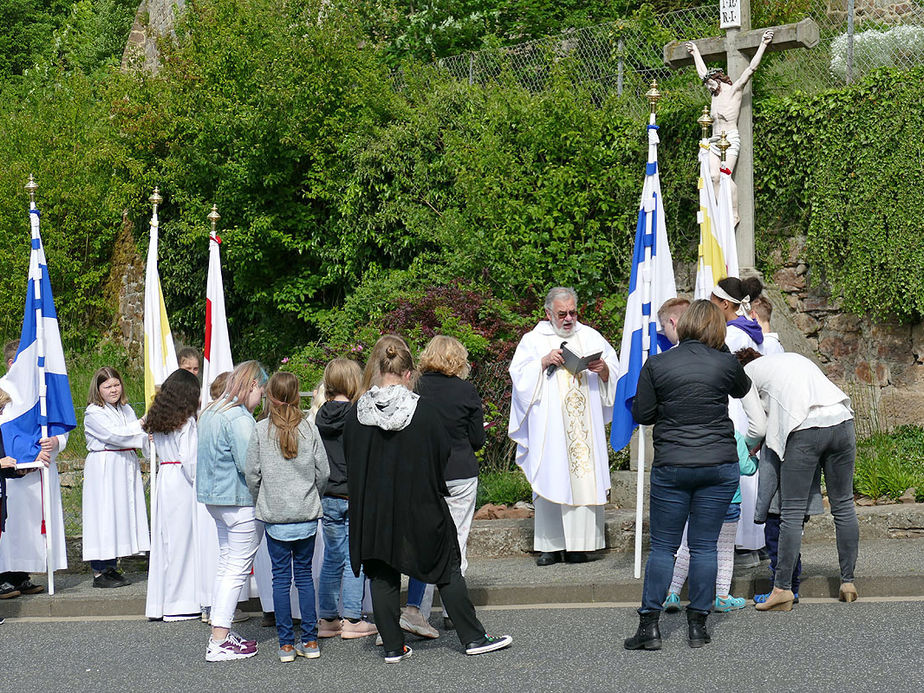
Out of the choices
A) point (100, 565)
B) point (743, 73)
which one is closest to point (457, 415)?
point (100, 565)

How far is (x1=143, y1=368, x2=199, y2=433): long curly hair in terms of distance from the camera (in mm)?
7801

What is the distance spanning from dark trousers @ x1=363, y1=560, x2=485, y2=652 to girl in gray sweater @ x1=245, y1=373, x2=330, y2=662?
1.48ft

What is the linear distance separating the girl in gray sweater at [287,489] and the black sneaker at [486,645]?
0.91 metres

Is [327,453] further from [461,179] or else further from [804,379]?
[461,179]

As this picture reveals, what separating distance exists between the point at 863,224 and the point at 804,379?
506cm

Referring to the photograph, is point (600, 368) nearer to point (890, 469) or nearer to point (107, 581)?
point (890, 469)

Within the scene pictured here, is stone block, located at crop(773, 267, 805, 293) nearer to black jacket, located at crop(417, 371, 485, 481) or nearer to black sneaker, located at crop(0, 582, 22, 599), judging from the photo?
black jacket, located at crop(417, 371, 485, 481)

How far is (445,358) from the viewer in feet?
22.1

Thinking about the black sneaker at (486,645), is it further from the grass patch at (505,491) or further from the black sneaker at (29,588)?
the black sneaker at (29,588)

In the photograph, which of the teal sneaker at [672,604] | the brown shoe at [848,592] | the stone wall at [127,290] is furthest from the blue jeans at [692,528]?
the stone wall at [127,290]

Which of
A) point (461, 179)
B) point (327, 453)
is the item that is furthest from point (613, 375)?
point (461, 179)

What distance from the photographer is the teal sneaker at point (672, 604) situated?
7.04m

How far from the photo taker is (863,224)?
37.0 feet

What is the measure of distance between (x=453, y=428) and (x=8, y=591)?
416cm
